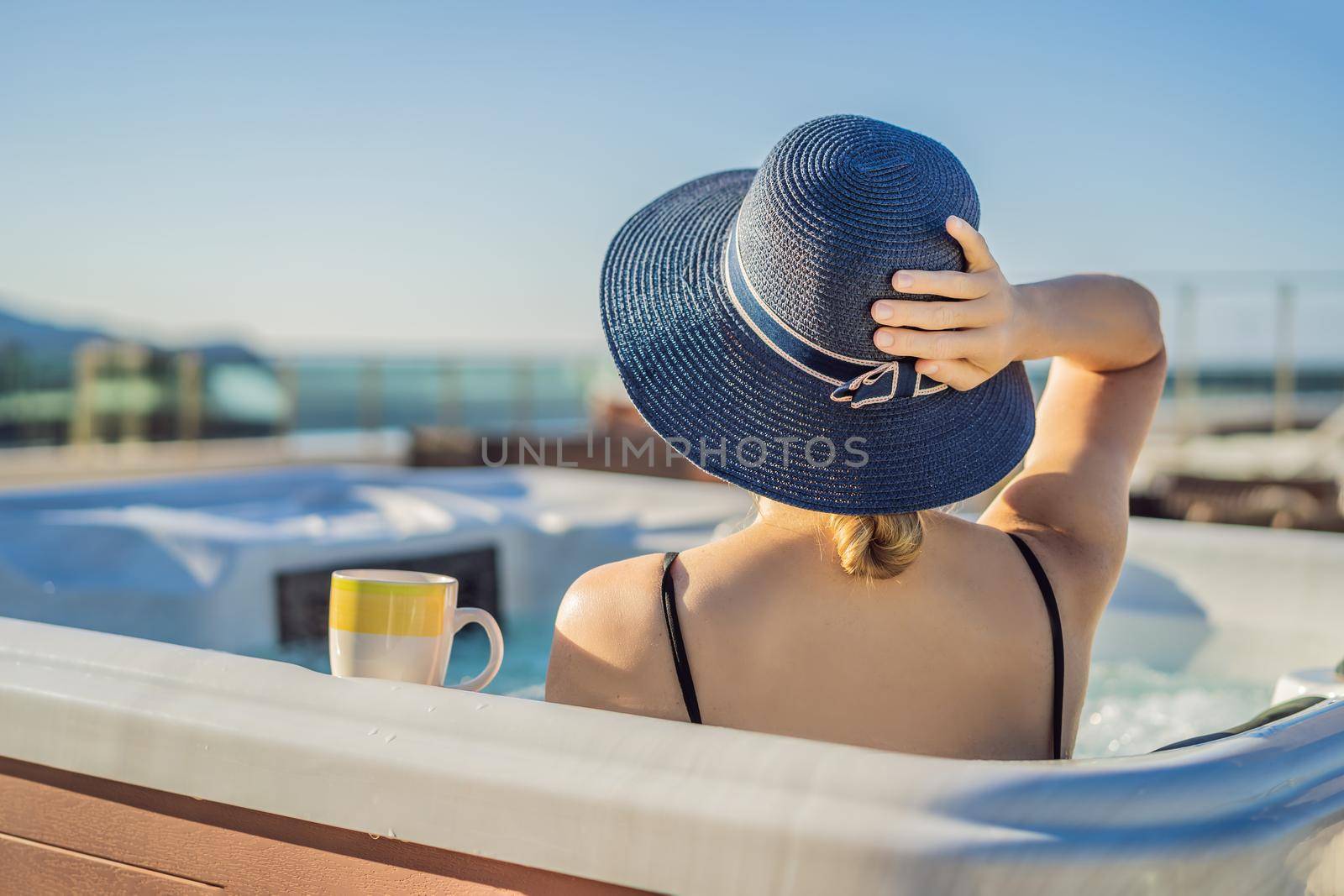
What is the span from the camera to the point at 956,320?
2.95 feet

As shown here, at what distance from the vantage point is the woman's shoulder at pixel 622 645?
0.95m

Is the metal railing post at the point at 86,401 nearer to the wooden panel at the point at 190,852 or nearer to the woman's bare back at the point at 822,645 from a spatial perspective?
the wooden panel at the point at 190,852

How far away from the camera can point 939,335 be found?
0.90 m

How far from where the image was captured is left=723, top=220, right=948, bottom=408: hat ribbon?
919 mm

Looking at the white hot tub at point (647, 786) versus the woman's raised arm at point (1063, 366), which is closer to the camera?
the white hot tub at point (647, 786)

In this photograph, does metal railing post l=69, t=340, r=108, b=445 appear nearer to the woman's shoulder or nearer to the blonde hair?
the woman's shoulder

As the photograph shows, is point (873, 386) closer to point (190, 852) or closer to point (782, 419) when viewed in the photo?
point (782, 419)

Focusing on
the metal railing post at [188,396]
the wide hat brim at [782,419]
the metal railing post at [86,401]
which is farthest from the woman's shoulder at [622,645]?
the metal railing post at [86,401]

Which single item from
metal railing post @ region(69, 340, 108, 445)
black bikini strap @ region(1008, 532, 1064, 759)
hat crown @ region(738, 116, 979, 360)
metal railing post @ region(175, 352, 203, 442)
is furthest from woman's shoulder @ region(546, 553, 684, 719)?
metal railing post @ region(69, 340, 108, 445)

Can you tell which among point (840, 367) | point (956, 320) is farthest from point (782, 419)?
point (956, 320)

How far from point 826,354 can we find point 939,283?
12 centimetres

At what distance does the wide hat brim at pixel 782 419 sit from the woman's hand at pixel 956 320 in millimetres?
55

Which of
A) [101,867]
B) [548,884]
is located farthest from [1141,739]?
[101,867]

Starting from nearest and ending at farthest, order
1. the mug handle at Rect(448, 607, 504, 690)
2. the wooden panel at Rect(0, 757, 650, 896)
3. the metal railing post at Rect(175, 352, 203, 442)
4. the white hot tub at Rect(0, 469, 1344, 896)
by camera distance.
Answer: the white hot tub at Rect(0, 469, 1344, 896)
the wooden panel at Rect(0, 757, 650, 896)
the mug handle at Rect(448, 607, 504, 690)
the metal railing post at Rect(175, 352, 203, 442)
